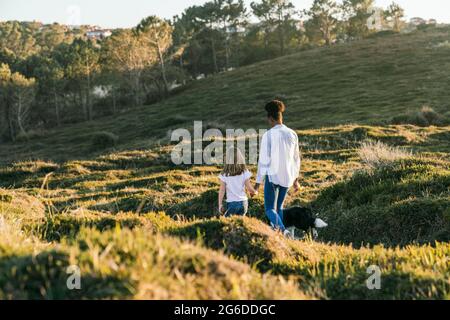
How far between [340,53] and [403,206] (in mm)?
70773

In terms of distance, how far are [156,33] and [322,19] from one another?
38.7 metres

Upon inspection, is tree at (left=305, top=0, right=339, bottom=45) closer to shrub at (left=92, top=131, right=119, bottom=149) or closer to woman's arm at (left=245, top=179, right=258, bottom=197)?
shrub at (left=92, top=131, right=119, bottom=149)

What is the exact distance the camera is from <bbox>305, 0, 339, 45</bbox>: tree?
100062 mm

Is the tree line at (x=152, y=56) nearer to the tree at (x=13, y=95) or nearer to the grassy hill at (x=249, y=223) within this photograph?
the tree at (x=13, y=95)

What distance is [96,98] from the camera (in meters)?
91.8

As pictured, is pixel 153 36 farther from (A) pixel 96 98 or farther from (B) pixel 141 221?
(B) pixel 141 221

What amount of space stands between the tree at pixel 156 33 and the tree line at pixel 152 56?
171mm

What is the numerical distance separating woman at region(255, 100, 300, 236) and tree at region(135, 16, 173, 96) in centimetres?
7310

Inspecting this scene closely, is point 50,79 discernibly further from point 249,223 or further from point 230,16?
point 249,223

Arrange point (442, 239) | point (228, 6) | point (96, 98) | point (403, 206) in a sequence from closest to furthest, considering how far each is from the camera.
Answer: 1. point (442, 239)
2. point (403, 206)
3. point (96, 98)
4. point (228, 6)

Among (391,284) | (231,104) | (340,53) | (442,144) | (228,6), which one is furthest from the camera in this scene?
(228,6)

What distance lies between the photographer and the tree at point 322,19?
100m

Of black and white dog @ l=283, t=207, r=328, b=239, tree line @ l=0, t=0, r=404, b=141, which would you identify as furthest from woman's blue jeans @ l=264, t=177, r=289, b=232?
tree line @ l=0, t=0, r=404, b=141
